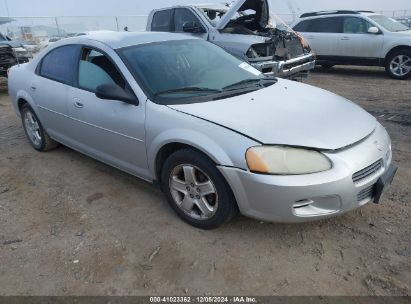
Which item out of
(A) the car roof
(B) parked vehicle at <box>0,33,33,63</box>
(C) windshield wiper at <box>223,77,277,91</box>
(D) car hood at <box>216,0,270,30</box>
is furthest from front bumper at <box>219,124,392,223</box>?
(B) parked vehicle at <box>0,33,33,63</box>

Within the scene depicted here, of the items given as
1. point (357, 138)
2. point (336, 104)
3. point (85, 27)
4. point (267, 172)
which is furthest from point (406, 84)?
point (85, 27)

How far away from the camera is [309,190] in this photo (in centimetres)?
259

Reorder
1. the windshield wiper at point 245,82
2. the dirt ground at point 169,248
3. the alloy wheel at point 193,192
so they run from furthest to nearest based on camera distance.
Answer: the windshield wiper at point 245,82, the alloy wheel at point 193,192, the dirt ground at point 169,248

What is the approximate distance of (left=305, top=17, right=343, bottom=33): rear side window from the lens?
10.3 meters

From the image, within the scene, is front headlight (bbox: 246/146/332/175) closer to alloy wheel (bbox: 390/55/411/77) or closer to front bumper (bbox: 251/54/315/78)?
front bumper (bbox: 251/54/315/78)

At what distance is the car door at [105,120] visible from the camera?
337 centimetres

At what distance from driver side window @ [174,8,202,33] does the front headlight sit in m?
6.77

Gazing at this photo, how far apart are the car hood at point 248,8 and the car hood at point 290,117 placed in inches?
200

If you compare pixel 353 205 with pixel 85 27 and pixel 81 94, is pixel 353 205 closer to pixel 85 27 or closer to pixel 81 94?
pixel 81 94

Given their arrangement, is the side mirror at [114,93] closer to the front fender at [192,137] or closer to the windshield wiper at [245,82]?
the front fender at [192,137]

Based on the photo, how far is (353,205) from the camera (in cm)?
275

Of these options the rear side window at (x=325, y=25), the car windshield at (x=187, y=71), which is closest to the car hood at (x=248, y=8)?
the rear side window at (x=325, y=25)

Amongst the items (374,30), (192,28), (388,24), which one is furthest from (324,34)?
(192,28)

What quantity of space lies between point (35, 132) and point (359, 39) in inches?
323
